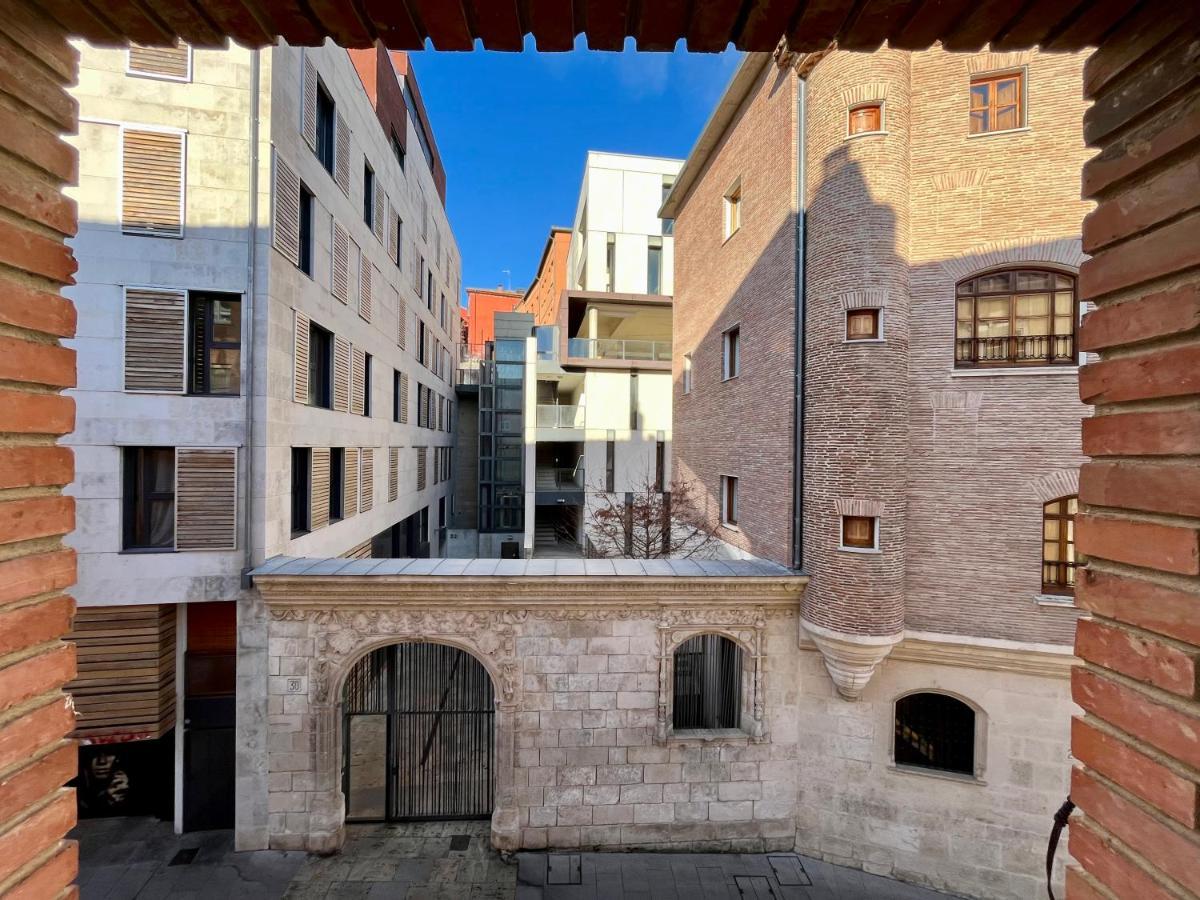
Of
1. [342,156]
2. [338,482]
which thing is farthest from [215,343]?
[342,156]

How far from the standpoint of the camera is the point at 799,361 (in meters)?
9.41

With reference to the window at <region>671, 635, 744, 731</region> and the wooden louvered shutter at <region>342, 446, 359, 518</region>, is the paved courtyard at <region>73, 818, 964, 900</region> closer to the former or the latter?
the window at <region>671, 635, 744, 731</region>

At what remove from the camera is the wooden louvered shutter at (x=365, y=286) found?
13219mm

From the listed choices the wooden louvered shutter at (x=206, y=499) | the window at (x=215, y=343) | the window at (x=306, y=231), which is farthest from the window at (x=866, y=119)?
the wooden louvered shutter at (x=206, y=499)

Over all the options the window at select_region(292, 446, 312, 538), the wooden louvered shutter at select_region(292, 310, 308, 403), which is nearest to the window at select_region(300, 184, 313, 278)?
the wooden louvered shutter at select_region(292, 310, 308, 403)

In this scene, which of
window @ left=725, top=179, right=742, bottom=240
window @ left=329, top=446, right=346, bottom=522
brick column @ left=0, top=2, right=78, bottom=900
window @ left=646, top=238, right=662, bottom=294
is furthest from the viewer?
window @ left=646, top=238, right=662, bottom=294

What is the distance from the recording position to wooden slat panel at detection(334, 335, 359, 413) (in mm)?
11633

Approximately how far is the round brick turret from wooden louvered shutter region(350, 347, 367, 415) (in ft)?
35.4

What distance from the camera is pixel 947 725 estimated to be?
8.75 m

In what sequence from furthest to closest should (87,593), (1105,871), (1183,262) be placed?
(87,593) → (1105,871) → (1183,262)

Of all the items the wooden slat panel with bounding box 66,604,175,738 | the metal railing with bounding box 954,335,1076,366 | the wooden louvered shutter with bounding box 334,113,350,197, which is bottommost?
the wooden slat panel with bounding box 66,604,175,738

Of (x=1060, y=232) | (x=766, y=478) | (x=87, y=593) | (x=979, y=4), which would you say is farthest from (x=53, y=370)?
(x=1060, y=232)

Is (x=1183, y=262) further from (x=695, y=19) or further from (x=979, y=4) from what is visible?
(x=695, y=19)

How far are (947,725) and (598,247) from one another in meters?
20.9
